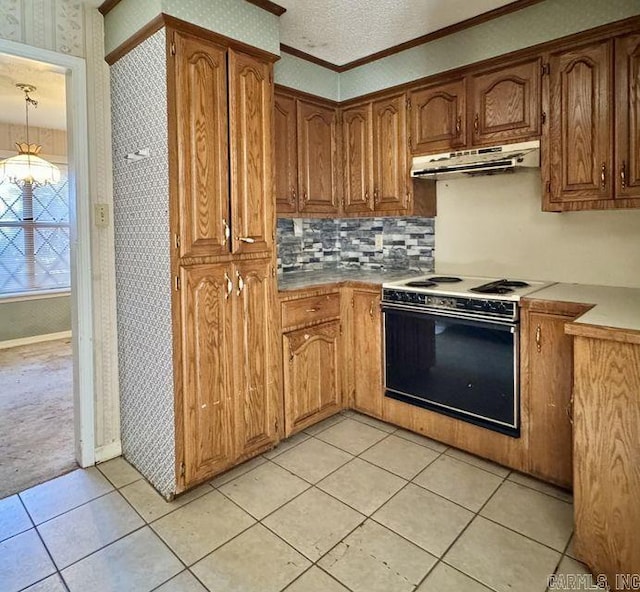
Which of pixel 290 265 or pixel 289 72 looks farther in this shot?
pixel 290 265

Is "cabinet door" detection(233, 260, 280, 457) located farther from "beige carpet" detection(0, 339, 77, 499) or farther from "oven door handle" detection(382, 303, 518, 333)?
"beige carpet" detection(0, 339, 77, 499)

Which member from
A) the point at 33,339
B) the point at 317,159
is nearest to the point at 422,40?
the point at 317,159

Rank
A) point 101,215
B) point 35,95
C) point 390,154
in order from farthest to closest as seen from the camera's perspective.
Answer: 1. point 35,95
2. point 390,154
3. point 101,215

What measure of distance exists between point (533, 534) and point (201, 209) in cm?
204

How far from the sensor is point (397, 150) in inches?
117

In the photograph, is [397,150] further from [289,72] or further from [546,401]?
[546,401]

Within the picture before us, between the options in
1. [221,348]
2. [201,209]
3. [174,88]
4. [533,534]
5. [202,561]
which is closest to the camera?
[202,561]

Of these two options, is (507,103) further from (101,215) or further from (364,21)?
(101,215)

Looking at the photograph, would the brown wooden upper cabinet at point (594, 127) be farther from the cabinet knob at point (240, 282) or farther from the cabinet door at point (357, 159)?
the cabinet knob at point (240, 282)

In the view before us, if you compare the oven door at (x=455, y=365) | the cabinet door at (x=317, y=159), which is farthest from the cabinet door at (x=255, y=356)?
the cabinet door at (x=317, y=159)

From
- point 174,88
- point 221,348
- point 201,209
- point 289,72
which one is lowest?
point 221,348

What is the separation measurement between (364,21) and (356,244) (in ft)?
5.29

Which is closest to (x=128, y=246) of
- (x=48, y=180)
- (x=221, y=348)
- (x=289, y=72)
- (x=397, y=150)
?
(x=221, y=348)

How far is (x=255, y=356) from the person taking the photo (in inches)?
94.4
